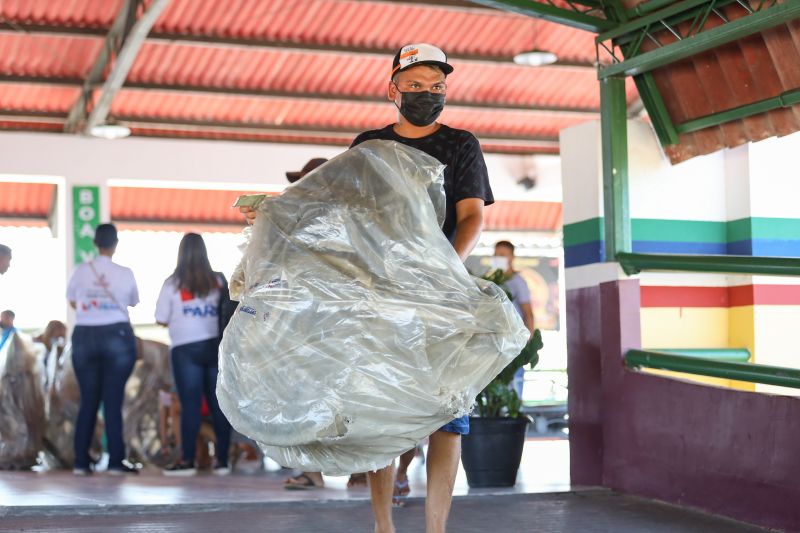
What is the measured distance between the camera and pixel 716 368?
5.41m

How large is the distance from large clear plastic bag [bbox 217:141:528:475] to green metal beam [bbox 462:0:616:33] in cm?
329

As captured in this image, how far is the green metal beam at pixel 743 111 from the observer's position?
6.06 metres

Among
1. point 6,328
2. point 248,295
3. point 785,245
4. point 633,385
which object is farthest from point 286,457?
A: point 6,328

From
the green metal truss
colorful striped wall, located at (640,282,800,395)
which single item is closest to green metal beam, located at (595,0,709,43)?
the green metal truss

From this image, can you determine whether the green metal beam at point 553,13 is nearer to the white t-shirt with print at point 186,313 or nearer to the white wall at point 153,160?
the white t-shirt with print at point 186,313

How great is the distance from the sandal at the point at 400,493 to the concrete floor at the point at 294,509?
0.06 metres

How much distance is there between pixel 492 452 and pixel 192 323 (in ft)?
7.43

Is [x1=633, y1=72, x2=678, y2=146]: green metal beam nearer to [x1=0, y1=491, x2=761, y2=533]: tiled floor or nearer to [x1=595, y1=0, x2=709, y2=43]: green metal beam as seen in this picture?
Answer: [x1=595, y1=0, x2=709, y2=43]: green metal beam

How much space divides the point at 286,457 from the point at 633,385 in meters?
3.27

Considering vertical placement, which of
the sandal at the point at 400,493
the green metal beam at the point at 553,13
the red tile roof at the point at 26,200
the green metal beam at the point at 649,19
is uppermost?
the red tile roof at the point at 26,200

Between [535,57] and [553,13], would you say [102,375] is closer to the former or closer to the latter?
[553,13]

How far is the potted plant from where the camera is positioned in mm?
6422

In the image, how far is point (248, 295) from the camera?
3459mm

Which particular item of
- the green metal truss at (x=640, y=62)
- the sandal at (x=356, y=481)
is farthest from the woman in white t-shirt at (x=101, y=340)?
the green metal truss at (x=640, y=62)
